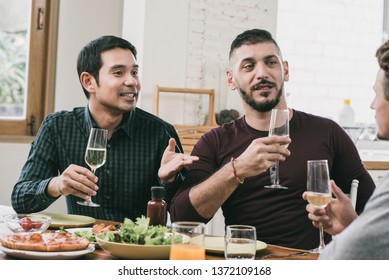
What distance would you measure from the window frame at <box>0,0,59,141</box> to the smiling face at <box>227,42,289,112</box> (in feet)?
5.98

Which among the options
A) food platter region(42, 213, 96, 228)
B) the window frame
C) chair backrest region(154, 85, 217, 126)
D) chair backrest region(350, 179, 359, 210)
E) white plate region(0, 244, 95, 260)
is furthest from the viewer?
the window frame

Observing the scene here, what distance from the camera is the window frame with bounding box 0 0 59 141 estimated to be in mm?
3783

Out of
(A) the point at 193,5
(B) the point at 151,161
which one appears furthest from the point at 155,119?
(A) the point at 193,5

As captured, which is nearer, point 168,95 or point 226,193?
point 226,193

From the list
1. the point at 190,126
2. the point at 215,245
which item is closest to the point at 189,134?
the point at 190,126

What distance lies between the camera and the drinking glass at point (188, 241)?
Result: 1.23 metres

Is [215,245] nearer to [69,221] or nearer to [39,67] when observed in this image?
[69,221]

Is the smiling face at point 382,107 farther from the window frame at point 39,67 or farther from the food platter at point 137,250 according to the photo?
the window frame at point 39,67

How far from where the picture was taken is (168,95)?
3715 mm

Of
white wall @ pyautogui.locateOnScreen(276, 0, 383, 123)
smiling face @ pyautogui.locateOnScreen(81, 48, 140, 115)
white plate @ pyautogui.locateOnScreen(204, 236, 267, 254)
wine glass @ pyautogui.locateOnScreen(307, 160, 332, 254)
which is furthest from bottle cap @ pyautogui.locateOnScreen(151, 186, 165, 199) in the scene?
white wall @ pyautogui.locateOnScreen(276, 0, 383, 123)

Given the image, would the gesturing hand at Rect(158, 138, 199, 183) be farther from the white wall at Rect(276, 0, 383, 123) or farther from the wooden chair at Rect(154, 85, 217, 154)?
the white wall at Rect(276, 0, 383, 123)

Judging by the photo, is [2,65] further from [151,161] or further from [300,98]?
[300,98]

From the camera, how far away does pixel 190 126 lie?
367 cm

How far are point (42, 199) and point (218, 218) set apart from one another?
1.62 m
